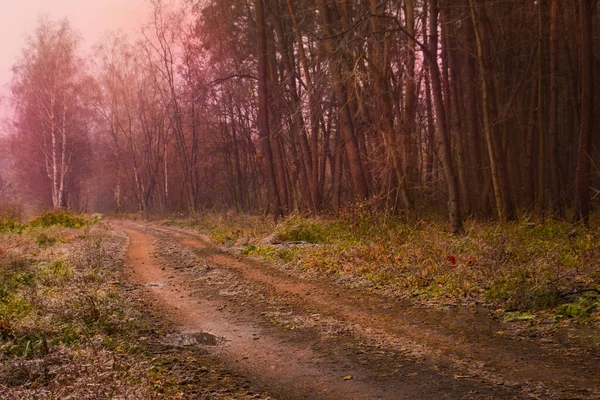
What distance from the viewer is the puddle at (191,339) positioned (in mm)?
5578

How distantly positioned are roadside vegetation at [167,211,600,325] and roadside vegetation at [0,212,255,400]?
12.2ft

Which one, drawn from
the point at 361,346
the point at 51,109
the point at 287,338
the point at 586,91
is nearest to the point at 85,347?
the point at 287,338

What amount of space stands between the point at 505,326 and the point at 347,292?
285cm

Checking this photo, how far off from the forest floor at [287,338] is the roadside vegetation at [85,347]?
0.06ft

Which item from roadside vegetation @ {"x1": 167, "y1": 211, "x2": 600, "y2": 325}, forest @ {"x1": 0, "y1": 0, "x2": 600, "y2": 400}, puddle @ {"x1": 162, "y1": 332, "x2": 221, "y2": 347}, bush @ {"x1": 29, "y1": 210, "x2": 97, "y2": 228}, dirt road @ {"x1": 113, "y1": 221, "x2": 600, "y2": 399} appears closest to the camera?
dirt road @ {"x1": 113, "y1": 221, "x2": 600, "y2": 399}

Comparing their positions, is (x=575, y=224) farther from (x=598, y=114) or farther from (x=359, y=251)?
(x=598, y=114)

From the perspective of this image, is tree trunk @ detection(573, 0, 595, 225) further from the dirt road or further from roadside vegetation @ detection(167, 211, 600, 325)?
the dirt road

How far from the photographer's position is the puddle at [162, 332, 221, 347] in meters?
5.58

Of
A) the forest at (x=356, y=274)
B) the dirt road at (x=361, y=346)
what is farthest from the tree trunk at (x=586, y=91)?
the dirt road at (x=361, y=346)

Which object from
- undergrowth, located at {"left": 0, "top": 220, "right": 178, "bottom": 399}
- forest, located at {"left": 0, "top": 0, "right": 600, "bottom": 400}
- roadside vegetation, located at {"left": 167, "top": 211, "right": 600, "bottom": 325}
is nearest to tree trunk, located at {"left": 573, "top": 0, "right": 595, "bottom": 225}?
forest, located at {"left": 0, "top": 0, "right": 600, "bottom": 400}

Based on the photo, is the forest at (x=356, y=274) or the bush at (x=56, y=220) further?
the bush at (x=56, y=220)

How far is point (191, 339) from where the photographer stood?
5.75 metres

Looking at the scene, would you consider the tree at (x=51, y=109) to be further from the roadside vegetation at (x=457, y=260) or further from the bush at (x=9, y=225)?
the roadside vegetation at (x=457, y=260)

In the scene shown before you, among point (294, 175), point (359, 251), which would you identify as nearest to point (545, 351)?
point (359, 251)
